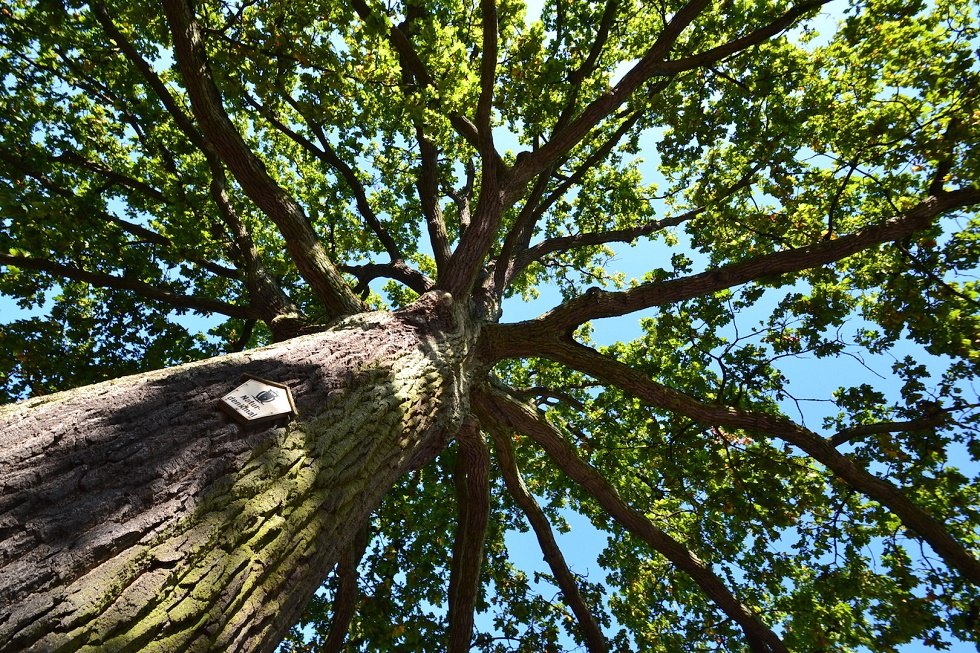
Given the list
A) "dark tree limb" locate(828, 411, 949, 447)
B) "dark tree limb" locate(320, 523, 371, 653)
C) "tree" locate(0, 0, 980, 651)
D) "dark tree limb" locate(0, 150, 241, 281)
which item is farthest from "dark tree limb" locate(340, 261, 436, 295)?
"dark tree limb" locate(828, 411, 949, 447)

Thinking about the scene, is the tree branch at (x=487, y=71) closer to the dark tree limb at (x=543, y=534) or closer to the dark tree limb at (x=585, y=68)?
the dark tree limb at (x=585, y=68)

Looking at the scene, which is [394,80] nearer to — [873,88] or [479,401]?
[479,401]

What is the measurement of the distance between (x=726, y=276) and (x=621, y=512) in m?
2.63

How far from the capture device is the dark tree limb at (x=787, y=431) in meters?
3.74

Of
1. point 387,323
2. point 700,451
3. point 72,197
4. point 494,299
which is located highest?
point 72,197

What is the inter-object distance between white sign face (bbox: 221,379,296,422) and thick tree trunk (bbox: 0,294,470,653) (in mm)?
64

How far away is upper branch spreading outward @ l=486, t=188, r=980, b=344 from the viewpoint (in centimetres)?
415

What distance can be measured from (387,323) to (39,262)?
402 centimetres

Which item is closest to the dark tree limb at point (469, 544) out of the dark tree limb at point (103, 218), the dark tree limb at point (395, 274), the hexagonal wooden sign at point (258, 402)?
the hexagonal wooden sign at point (258, 402)

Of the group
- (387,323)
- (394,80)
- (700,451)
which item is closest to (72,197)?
(394,80)

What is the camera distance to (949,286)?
16.5 feet

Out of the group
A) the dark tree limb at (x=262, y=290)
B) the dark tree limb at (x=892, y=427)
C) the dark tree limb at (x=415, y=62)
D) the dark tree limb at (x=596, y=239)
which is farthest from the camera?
the dark tree limb at (x=596, y=239)

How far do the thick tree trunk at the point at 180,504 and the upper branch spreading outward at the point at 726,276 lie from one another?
2492 millimetres

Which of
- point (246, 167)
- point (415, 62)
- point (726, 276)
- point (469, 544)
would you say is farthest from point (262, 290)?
point (726, 276)
